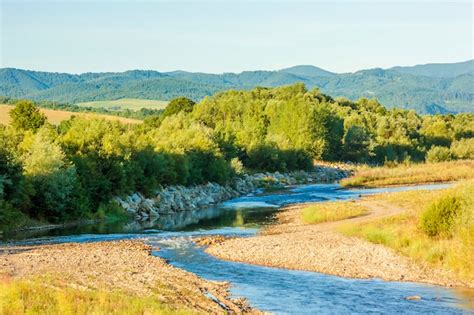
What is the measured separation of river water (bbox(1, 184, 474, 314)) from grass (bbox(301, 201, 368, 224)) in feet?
11.9

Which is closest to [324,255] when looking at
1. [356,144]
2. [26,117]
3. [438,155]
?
[26,117]

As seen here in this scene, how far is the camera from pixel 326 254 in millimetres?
38562

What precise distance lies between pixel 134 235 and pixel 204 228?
6445 mm

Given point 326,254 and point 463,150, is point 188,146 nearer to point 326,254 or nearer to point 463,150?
point 326,254

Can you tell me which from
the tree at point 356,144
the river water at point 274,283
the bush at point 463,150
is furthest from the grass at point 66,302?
the bush at point 463,150

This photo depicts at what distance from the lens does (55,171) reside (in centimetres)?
5562

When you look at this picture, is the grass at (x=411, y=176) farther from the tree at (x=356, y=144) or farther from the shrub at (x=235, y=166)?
the tree at (x=356, y=144)

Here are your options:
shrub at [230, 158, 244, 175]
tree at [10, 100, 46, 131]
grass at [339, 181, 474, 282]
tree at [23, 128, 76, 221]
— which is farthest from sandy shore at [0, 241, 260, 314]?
tree at [10, 100, 46, 131]

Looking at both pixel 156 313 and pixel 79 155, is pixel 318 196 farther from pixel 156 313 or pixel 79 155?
pixel 156 313

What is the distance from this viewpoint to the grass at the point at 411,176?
95113 millimetres

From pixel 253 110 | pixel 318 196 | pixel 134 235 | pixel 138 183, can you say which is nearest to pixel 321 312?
pixel 134 235

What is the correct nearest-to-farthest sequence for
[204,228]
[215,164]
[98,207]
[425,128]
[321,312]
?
1. [321,312]
2. [204,228]
3. [98,207]
4. [215,164]
5. [425,128]

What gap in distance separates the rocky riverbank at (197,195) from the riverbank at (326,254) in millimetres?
18090

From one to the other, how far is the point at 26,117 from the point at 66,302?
7752 cm
